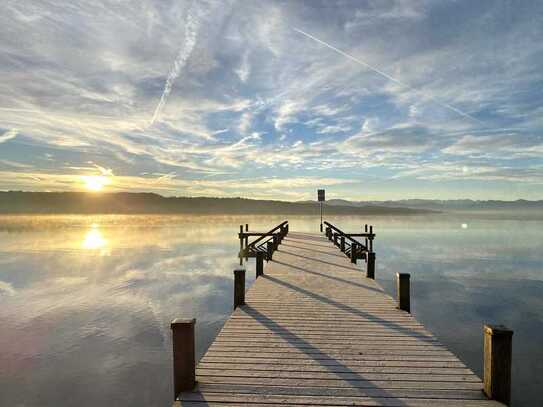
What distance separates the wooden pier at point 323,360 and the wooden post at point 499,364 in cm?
Result: 8

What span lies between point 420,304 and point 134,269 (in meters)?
22.3

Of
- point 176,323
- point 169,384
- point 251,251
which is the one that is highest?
point 176,323

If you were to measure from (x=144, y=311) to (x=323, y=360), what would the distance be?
14.2 m

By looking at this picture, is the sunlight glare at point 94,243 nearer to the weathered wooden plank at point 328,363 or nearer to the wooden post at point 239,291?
the wooden post at point 239,291

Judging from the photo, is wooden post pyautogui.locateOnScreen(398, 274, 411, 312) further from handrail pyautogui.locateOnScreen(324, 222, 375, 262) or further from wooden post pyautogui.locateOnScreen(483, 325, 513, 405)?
handrail pyautogui.locateOnScreen(324, 222, 375, 262)

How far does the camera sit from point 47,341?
13.6 metres

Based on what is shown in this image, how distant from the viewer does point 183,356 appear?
506 centimetres

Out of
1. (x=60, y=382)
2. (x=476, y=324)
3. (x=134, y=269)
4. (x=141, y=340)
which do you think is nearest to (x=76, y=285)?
(x=134, y=269)

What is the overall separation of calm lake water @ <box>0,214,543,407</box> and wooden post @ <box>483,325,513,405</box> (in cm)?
680

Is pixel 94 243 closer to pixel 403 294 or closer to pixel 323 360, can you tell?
pixel 403 294

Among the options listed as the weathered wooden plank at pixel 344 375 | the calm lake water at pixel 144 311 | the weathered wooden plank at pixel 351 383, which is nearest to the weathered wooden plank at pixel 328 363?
the weathered wooden plank at pixel 344 375

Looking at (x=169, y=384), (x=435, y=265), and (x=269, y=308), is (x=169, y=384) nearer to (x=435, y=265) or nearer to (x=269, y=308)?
(x=269, y=308)

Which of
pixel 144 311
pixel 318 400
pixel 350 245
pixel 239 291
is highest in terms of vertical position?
pixel 239 291

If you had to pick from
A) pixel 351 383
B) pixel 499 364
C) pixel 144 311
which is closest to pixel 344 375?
pixel 351 383
